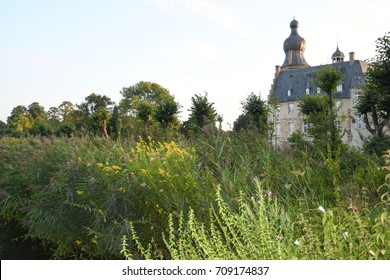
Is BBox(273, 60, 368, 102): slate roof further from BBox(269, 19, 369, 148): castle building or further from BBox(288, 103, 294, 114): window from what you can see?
BBox(288, 103, 294, 114): window

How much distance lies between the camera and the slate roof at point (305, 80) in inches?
1763

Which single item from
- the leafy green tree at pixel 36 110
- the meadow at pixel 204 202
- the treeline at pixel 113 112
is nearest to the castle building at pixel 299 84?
the treeline at pixel 113 112

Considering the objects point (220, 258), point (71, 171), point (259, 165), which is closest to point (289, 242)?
point (220, 258)

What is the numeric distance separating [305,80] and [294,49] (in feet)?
40.9

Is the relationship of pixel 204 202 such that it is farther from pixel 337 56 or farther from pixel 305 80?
pixel 337 56

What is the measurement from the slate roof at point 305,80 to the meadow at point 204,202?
131 ft

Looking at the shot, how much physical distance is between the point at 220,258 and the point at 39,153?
5631 millimetres

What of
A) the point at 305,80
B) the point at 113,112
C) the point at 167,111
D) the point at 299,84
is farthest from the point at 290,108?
the point at 167,111

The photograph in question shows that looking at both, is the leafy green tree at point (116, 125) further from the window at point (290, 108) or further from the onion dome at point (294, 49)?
the onion dome at point (294, 49)

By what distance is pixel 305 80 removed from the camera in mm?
48594

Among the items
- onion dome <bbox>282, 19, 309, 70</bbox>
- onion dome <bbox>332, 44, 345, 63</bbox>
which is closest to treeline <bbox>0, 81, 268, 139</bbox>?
onion dome <bbox>282, 19, 309, 70</bbox>

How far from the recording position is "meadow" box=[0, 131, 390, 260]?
12.2 ft

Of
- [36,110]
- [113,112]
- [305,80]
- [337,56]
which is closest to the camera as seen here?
[113,112]

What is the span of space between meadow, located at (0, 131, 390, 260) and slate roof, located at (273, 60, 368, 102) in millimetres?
39998
